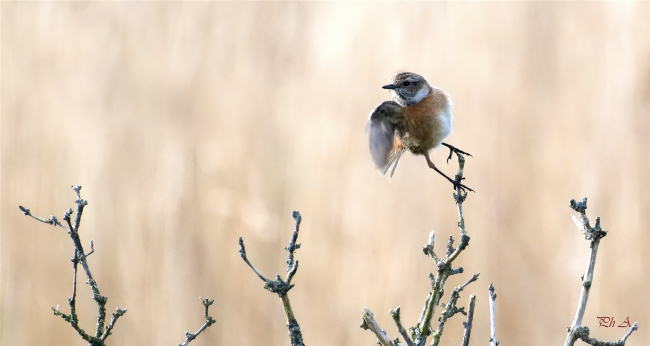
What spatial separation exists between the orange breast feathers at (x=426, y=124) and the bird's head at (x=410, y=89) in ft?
0.05

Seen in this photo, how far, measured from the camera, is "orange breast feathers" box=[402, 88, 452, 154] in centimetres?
114

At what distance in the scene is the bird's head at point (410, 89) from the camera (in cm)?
120

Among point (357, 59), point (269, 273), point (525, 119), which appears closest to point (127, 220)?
point (269, 273)

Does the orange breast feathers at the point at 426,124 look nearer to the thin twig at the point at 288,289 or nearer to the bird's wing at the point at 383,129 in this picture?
the bird's wing at the point at 383,129

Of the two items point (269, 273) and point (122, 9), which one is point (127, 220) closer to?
point (269, 273)

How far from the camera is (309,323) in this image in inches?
72.9

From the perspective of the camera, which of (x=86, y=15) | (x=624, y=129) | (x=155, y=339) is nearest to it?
(x=624, y=129)

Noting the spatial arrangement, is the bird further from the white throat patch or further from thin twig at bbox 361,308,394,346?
thin twig at bbox 361,308,394,346

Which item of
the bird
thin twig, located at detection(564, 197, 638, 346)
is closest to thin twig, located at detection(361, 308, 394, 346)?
thin twig, located at detection(564, 197, 638, 346)

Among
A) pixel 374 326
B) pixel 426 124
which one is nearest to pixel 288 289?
pixel 374 326

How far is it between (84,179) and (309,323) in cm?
98

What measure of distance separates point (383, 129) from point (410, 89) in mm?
100

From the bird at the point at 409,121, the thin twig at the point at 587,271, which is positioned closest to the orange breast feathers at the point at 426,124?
the bird at the point at 409,121

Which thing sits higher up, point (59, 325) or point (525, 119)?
point (525, 119)
